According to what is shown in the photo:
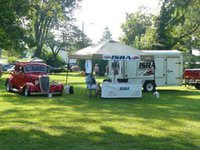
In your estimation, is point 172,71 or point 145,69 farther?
point 172,71

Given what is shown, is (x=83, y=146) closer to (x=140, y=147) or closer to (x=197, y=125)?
(x=140, y=147)

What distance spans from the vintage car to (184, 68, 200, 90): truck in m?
9.89

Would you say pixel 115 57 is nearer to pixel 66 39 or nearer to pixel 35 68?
pixel 35 68

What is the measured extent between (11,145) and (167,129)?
14.1ft

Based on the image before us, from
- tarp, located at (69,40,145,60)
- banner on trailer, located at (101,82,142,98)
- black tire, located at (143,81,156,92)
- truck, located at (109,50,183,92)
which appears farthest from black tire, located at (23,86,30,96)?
black tire, located at (143,81,156,92)

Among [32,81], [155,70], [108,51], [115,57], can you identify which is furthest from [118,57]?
[155,70]

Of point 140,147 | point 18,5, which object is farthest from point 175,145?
point 18,5

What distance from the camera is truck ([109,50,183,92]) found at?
25.6m

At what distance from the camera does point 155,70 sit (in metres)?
26.2

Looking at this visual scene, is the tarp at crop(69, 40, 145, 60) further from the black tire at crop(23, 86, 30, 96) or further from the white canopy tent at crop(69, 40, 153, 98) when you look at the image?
the black tire at crop(23, 86, 30, 96)

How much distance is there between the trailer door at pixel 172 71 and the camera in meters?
26.6

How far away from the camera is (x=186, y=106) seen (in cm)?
1748

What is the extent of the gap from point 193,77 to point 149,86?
398cm

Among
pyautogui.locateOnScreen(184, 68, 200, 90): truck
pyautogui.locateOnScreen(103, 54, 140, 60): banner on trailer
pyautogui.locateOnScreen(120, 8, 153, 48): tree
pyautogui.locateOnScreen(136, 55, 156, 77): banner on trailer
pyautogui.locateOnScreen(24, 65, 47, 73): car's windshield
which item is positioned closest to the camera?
pyautogui.locateOnScreen(103, 54, 140, 60): banner on trailer
